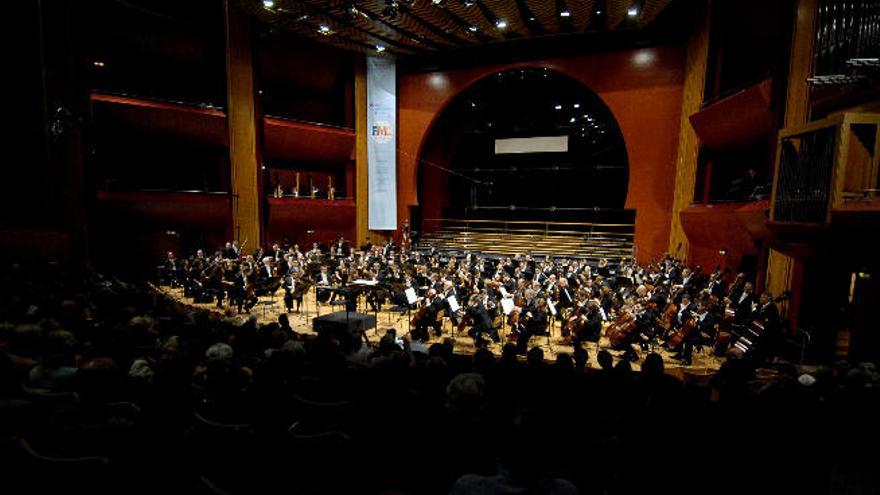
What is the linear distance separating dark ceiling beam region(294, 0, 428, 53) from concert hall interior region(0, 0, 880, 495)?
0.38 ft

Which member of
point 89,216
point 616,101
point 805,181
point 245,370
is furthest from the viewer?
point 616,101

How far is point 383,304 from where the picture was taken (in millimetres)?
12859

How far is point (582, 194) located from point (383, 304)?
12.8m

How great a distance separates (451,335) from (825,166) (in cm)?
682

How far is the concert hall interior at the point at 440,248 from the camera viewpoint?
3424 mm

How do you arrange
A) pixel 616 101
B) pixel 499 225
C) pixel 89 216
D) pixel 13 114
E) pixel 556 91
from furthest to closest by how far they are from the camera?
1. pixel 499 225
2. pixel 556 91
3. pixel 616 101
4. pixel 89 216
5. pixel 13 114

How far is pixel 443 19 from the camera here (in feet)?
52.0

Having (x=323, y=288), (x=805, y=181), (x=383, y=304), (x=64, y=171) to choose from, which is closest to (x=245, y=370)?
(x=323, y=288)

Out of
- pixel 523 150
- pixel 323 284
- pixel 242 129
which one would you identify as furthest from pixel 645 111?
pixel 242 129

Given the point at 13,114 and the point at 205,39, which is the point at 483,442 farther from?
the point at 205,39

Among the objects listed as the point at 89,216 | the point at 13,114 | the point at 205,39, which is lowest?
the point at 89,216

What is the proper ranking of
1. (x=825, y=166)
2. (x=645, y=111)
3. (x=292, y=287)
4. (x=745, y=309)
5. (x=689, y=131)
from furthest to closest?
(x=645, y=111) < (x=689, y=131) < (x=292, y=287) < (x=745, y=309) < (x=825, y=166)

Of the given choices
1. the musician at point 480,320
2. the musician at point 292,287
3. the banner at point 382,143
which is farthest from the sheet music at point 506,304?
the banner at point 382,143

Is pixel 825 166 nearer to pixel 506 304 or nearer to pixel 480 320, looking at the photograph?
pixel 506 304
